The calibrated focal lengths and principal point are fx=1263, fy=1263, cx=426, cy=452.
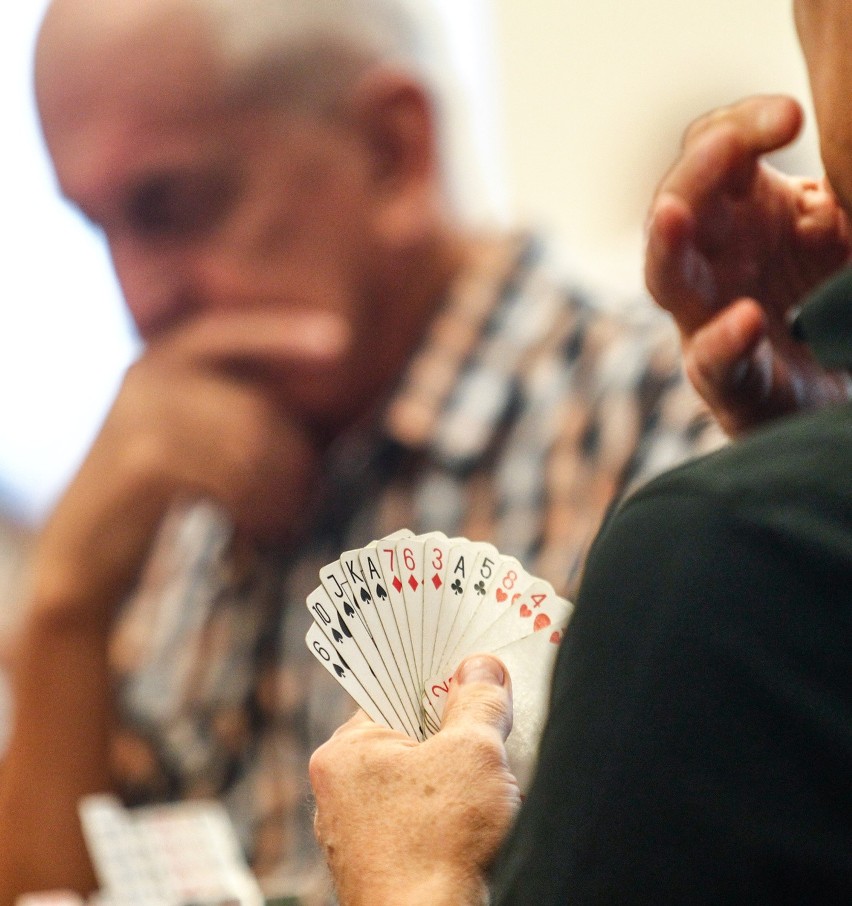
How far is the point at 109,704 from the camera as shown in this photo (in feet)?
6.10

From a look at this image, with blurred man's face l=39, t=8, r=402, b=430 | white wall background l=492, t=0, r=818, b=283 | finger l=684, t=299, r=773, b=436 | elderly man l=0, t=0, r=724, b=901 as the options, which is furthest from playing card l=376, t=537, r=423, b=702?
white wall background l=492, t=0, r=818, b=283

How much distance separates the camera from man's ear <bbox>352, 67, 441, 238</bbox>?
1.96 m

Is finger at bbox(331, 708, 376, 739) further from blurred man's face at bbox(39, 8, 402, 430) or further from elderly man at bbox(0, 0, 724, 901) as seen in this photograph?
blurred man's face at bbox(39, 8, 402, 430)

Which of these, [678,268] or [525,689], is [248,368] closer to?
[678,268]

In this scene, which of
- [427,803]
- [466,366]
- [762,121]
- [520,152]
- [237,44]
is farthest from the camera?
[520,152]

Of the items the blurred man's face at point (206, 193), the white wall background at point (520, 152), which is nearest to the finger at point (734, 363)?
the blurred man's face at point (206, 193)

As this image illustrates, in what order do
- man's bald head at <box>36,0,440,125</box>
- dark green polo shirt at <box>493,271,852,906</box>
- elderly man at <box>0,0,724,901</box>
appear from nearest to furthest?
1. dark green polo shirt at <box>493,271,852,906</box>
2. elderly man at <box>0,0,724,901</box>
3. man's bald head at <box>36,0,440,125</box>

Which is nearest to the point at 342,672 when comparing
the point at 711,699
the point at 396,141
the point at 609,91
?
the point at 711,699

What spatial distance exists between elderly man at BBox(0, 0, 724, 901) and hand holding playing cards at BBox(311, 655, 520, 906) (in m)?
1.09

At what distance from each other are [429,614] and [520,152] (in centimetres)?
179

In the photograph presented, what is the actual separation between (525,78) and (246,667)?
1175 mm

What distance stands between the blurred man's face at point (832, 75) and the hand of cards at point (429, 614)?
0.80ft

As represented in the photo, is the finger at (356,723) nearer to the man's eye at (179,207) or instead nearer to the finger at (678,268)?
the finger at (678,268)

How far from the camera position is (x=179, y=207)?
203 cm
